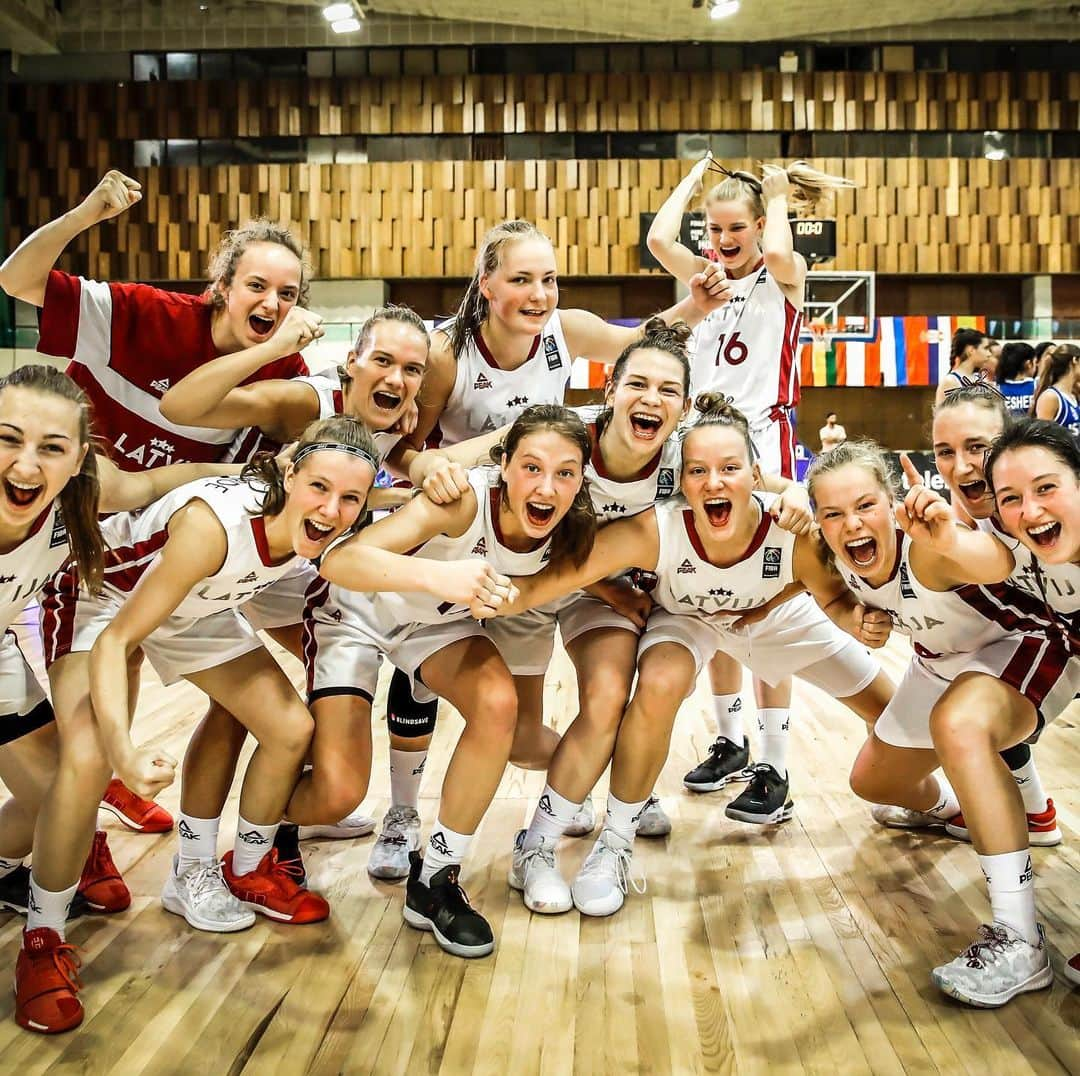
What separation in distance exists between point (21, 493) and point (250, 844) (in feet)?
3.55

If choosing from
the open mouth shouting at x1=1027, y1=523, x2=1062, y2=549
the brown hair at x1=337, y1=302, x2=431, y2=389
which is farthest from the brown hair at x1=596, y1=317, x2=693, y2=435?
the open mouth shouting at x1=1027, y1=523, x2=1062, y2=549

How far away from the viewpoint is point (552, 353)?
131 inches

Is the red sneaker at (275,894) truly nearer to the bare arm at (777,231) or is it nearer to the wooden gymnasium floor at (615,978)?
the wooden gymnasium floor at (615,978)

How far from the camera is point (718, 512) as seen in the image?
2832 millimetres

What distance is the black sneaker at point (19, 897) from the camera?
8.87ft

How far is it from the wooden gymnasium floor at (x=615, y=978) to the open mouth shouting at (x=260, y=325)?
151cm

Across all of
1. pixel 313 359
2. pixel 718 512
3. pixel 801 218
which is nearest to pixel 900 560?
pixel 718 512

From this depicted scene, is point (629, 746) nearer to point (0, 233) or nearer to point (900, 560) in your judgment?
point (900, 560)

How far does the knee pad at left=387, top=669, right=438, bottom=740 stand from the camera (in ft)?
10.3

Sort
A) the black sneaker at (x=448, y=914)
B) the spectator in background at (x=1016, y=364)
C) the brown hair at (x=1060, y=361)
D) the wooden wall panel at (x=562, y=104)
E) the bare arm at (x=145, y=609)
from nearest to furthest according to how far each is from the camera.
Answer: the bare arm at (x=145, y=609), the black sneaker at (x=448, y=914), the brown hair at (x=1060, y=361), the spectator in background at (x=1016, y=364), the wooden wall panel at (x=562, y=104)

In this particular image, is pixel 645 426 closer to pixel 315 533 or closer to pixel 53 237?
pixel 315 533

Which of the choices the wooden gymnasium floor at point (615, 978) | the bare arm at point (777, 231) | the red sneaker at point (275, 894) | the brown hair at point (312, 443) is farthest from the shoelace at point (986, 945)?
the bare arm at point (777, 231)

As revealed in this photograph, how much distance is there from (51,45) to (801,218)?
9.63m

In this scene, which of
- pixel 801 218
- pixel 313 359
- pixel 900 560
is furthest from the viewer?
pixel 313 359
